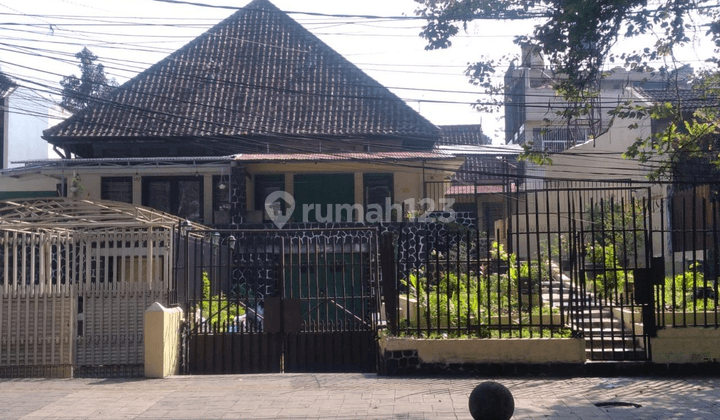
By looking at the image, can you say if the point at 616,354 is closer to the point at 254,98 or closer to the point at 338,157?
the point at 338,157

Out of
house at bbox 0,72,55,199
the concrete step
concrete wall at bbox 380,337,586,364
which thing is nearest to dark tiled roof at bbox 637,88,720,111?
the concrete step

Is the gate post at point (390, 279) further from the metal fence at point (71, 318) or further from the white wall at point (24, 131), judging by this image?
the white wall at point (24, 131)

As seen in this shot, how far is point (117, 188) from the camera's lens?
81.6ft

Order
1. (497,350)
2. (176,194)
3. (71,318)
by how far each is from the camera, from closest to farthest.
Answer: (497,350)
(71,318)
(176,194)

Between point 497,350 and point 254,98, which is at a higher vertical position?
point 254,98

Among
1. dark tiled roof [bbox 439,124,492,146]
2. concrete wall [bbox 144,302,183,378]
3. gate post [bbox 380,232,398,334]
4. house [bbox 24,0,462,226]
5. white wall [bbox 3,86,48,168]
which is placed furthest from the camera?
dark tiled roof [bbox 439,124,492,146]

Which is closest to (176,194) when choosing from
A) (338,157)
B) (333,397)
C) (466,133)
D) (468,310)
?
(338,157)

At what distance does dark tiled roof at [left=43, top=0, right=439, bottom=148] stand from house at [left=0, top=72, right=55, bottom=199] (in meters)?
2.25

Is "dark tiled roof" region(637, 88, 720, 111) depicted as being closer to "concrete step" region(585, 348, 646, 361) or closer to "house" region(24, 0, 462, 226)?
"concrete step" region(585, 348, 646, 361)

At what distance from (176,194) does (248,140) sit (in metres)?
2.89

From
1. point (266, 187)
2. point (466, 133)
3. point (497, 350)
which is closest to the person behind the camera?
point (497, 350)

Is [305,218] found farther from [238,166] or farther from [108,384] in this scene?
[108,384]

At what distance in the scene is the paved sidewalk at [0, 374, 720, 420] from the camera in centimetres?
864

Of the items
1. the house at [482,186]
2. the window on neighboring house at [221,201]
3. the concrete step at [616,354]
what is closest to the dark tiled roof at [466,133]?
the house at [482,186]
